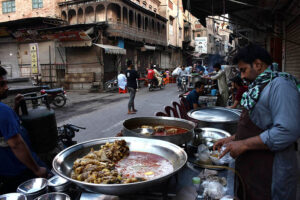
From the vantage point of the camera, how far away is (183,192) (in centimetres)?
166

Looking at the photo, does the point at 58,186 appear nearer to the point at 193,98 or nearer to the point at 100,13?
the point at 193,98

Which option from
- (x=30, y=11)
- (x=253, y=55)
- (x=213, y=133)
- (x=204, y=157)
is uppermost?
(x=30, y=11)

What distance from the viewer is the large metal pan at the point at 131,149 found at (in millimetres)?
1307

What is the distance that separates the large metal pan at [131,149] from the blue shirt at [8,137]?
0.71 meters

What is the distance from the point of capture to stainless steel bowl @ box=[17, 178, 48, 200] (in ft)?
5.00

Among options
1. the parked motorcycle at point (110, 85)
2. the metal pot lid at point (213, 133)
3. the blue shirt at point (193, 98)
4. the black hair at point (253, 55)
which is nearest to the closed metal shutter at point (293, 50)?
the blue shirt at point (193, 98)

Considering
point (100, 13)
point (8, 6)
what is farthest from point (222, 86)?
point (8, 6)

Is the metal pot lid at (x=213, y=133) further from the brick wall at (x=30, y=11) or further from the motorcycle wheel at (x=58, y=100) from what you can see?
the brick wall at (x=30, y=11)

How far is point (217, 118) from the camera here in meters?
3.24

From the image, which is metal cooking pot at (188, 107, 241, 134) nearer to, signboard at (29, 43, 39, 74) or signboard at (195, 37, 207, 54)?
signboard at (29, 43, 39, 74)

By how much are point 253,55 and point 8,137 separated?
2.37m

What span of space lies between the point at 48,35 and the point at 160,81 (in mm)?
9314

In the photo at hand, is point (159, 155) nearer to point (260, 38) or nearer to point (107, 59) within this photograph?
point (260, 38)

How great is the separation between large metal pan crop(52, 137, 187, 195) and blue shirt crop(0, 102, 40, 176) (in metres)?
0.71
